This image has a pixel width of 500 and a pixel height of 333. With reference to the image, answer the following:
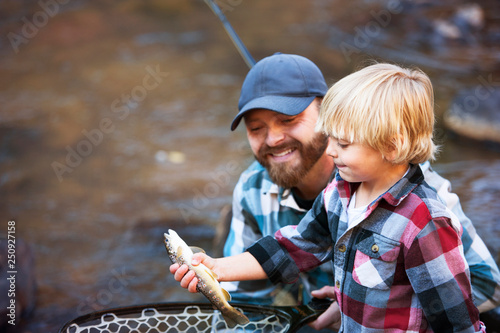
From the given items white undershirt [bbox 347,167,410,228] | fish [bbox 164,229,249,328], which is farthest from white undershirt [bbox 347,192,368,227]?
fish [bbox 164,229,249,328]

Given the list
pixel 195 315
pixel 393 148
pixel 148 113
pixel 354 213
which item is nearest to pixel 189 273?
pixel 195 315

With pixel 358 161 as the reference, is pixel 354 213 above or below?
below

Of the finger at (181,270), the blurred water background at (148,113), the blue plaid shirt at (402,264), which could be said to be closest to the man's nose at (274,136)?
the blue plaid shirt at (402,264)

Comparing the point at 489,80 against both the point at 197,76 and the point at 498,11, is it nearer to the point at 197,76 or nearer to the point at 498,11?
the point at 498,11

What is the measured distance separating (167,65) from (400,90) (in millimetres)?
6696

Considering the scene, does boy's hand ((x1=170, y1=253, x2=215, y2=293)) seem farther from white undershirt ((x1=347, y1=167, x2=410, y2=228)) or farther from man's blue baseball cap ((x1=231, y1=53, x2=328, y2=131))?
man's blue baseball cap ((x1=231, y1=53, x2=328, y2=131))

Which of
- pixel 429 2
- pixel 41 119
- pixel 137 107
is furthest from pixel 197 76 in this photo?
pixel 429 2

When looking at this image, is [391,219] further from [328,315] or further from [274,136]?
[274,136]

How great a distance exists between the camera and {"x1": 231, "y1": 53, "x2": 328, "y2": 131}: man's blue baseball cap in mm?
1650

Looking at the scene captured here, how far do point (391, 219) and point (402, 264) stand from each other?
0.31 ft

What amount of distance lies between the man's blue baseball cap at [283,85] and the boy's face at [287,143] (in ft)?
0.14

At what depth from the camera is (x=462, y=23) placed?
6957mm

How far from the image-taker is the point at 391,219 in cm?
112

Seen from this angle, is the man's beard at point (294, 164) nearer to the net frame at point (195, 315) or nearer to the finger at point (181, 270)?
the net frame at point (195, 315)
